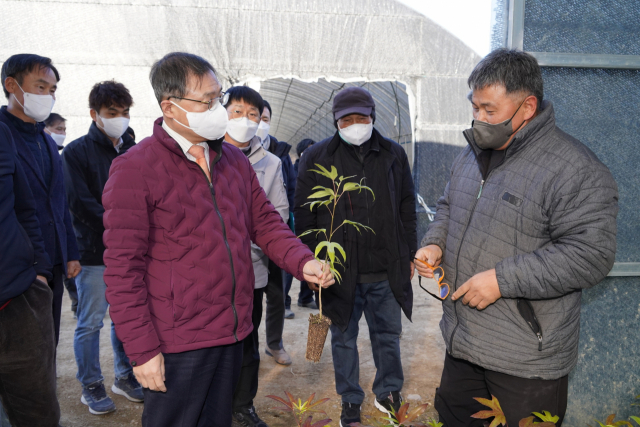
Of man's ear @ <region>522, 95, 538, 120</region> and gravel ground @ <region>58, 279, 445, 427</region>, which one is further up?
man's ear @ <region>522, 95, 538, 120</region>

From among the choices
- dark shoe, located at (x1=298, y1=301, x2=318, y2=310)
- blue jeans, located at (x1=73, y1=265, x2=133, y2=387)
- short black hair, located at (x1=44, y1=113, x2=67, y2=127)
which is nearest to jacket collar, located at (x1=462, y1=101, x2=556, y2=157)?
blue jeans, located at (x1=73, y1=265, x2=133, y2=387)

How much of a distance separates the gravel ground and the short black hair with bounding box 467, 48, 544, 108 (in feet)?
7.65

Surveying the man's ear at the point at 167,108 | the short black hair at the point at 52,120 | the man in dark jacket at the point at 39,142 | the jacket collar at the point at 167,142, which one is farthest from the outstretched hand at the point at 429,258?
the short black hair at the point at 52,120

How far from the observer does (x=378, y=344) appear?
11.3ft

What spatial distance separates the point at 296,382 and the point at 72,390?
6.00 feet

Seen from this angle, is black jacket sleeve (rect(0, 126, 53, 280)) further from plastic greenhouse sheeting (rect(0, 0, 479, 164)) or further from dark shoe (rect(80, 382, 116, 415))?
plastic greenhouse sheeting (rect(0, 0, 479, 164))

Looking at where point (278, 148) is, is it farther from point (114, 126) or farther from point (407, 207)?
point (407, 207)

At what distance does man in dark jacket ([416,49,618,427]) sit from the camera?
187cm

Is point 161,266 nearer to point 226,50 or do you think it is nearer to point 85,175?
→ point 85,175

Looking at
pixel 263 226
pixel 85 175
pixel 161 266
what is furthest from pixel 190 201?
pixel 85 175

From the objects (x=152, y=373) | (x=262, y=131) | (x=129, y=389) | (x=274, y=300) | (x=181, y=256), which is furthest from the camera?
(x=274, y=300)

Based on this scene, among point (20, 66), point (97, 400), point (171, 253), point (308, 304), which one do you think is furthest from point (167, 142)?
point (308, 304)

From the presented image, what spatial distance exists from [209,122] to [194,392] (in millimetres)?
1143

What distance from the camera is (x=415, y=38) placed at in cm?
878
